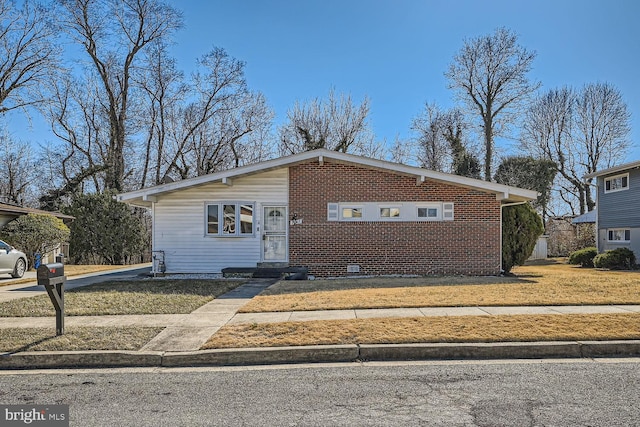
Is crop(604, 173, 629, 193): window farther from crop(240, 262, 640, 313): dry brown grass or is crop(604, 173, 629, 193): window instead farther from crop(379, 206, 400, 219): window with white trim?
crop(379, 206, 400, 219): window with white trim

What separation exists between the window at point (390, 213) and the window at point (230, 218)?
4288 millimetres

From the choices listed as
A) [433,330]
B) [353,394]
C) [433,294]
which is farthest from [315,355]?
[433,294]

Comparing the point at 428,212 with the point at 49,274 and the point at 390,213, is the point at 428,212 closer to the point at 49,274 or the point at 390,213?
the point at 390,213

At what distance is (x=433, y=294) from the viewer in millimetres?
10531

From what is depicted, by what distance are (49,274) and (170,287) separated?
19.2 ft

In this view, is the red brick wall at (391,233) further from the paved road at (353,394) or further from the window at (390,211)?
the paved road at (353,394)

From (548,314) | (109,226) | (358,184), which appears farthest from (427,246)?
(109,226)

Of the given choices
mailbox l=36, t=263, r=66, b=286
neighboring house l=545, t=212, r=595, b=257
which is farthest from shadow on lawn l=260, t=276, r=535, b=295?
neighboring house l=545, t=212, r=595, b=257

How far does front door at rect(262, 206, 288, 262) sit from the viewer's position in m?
15.7

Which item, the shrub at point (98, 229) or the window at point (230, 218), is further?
the shrub at point (98, 229)

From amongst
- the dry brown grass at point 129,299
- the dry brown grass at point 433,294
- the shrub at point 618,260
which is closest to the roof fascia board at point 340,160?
the dry brown grass at point 433,294

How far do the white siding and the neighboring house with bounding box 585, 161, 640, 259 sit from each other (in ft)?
59.9

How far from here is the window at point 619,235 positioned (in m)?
24.8

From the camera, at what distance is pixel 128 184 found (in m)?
36.4
